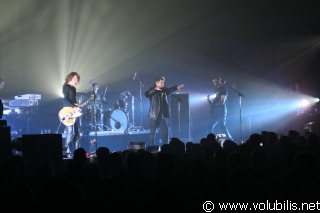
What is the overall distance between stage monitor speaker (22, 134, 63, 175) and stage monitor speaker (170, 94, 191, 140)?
7.53 m

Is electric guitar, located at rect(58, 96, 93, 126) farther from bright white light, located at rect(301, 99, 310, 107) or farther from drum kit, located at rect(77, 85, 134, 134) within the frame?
bright white light, located at rect(301, 99, 310, 107)

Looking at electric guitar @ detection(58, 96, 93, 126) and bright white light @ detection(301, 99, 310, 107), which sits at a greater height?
bright white light @ detection(301, 99, 310, 107)

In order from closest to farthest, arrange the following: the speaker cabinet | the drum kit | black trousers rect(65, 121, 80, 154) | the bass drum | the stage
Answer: the speaker cabinet < black trousers rect(65, 121, 80, 154) < the stage < the drum kit < the bass drum

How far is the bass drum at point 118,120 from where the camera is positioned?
14.9 m

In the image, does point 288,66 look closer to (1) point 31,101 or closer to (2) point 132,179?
(1) point 31,101

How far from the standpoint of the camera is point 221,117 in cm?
1428

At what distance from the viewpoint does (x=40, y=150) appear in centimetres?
667

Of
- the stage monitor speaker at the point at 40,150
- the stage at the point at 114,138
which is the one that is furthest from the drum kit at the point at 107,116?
the stage monitor speaker at the point at 40,150

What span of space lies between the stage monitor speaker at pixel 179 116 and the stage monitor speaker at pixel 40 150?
297 inches

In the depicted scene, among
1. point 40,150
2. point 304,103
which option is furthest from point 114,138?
point 304,103

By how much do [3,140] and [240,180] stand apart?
4.88 metres

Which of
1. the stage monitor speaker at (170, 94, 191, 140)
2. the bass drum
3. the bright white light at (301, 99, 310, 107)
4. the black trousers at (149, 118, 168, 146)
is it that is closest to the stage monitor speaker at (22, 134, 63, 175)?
the black trousers at (149, 118, 168, 146)

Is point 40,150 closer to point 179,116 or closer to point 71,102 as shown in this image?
point 71,102

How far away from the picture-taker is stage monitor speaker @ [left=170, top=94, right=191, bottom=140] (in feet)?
45.8
